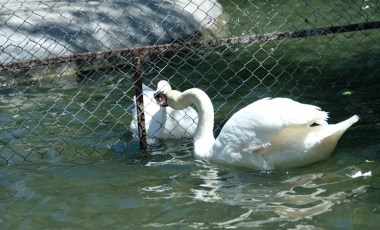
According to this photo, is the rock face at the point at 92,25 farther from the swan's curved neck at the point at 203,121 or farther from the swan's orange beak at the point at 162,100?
the swan's curved neck at the point at 203,121

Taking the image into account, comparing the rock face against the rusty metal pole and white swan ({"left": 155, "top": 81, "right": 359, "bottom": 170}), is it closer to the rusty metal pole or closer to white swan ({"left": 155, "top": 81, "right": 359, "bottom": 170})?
the rusty metal pole

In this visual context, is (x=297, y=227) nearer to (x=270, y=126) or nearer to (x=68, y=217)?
(x=270, y=126)

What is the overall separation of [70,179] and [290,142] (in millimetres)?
1640

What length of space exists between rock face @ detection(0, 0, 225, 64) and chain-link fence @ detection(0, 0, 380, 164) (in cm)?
1

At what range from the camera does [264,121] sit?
5.87 m

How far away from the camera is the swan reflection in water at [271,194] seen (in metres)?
5.18

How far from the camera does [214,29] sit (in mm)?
11000

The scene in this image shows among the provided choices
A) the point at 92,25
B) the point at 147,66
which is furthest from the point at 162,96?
the point at 92,25

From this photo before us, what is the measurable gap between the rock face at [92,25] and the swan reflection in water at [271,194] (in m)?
4.09

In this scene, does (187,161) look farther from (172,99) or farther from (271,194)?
(271,194)

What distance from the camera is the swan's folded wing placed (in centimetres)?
577

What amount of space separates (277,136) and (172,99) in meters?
1.24

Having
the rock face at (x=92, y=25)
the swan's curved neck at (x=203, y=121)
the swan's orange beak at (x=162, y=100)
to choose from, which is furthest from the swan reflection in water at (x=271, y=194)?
the rock face at (x=92, y=25)

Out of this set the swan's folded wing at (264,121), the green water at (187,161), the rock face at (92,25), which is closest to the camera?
the green water at (187,161)
